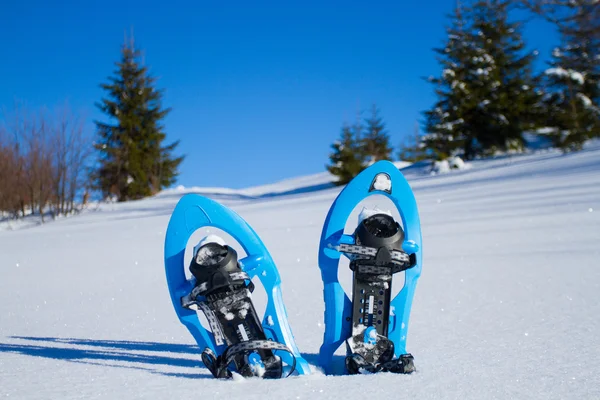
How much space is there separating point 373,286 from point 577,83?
1542cm

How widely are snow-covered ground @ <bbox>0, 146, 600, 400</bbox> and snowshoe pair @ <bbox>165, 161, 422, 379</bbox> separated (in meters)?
0.12

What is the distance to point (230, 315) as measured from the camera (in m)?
1.53

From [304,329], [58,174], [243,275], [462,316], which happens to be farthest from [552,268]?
[58,174]

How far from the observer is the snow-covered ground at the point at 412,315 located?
1288mm

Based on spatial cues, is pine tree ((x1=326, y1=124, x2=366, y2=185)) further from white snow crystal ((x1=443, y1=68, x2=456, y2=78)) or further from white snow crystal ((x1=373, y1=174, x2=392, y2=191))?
white snow crystal ((x1=373, y1=174, x2=392, y2=191))

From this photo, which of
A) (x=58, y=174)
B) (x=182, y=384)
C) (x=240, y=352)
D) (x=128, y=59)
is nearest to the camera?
(x=182, y=384)

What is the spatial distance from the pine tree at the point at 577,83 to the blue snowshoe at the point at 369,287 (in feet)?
31.5

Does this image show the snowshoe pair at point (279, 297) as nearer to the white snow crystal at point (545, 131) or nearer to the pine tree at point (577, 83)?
the pine tree at point (577, 83)

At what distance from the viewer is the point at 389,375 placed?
4.41 ft

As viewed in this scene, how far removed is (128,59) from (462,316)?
18884 millimetres

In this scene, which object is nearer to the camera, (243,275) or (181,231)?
(243,275)

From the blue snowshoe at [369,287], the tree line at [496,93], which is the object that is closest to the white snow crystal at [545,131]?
the tree line at [496,93]

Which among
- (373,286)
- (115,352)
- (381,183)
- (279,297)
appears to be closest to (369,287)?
(373,286)

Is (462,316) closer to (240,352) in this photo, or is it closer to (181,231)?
(240,352)
